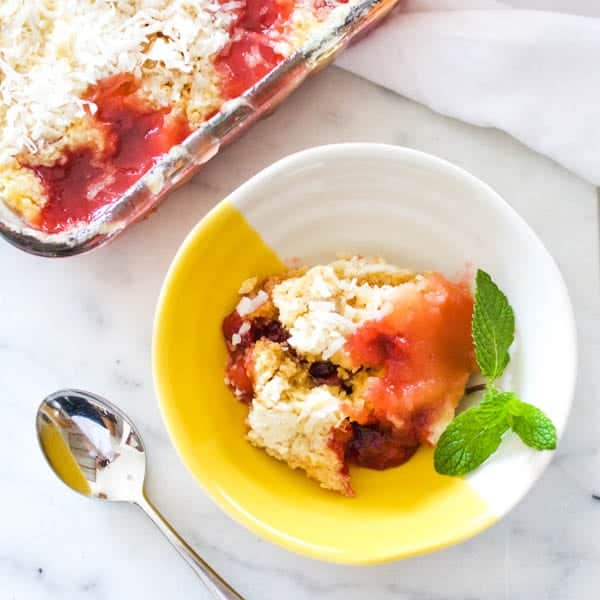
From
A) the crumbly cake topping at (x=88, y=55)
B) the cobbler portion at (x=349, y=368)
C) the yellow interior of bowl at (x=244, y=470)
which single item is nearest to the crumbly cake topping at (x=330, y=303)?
the cobbler portion at (x=349, y=368)

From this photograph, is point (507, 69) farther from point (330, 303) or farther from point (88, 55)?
point (88, 55)

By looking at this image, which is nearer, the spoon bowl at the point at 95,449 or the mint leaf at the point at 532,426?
the mint leaf at the point at 532,426

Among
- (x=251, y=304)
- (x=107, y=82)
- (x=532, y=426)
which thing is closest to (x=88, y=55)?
(x=107, y=82)

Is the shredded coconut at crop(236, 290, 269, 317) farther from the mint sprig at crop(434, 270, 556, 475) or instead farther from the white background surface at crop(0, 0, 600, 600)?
the mint sprig at crop(434, 270, 556, 475)

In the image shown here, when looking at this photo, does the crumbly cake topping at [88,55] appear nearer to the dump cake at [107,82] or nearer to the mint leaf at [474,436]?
the dump cake at [107,82]

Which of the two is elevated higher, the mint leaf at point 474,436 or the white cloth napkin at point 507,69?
the white cloth napkin at point 507,69

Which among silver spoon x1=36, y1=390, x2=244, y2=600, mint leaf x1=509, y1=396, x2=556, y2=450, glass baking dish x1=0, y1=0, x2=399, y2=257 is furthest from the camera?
silver spoon x1=36, y1=390, x2=244, y2=600

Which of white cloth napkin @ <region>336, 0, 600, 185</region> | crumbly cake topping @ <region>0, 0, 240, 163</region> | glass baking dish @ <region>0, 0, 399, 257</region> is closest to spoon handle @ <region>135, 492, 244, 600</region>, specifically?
glass baking dish @ <region>0, 0, 399, 257</region>

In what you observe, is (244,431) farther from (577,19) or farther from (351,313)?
(577,19)
